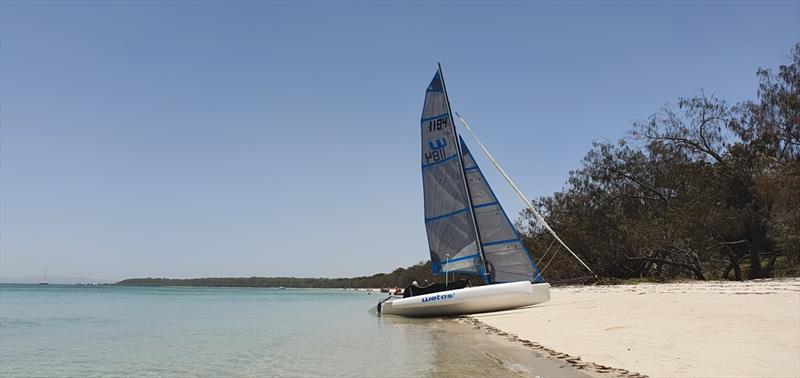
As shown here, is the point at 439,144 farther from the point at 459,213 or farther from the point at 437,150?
the point at 459,213

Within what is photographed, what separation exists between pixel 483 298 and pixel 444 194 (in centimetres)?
532

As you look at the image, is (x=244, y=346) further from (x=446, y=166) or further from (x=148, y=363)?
(x=446, y=166)

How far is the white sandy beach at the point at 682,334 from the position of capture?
730cm

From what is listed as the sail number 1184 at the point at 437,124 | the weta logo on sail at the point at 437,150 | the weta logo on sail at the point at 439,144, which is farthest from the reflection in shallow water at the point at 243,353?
the sail number 1184 at the point at 437,124

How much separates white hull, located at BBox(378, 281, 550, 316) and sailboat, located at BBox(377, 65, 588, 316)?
41 mm

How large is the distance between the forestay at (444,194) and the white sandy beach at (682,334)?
5905 mm

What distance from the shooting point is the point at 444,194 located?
23359mm

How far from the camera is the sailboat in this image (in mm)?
21812

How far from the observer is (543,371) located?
8477 mm

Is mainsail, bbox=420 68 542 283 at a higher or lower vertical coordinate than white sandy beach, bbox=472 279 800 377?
higher

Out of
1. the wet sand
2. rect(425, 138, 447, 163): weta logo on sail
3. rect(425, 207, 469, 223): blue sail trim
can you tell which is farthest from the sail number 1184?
Result: the wet sand

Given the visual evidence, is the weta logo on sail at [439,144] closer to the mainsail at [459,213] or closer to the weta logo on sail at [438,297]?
the mainsail at [459,213]

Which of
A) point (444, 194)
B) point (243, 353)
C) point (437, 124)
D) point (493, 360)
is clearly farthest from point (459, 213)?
point (493, 360)

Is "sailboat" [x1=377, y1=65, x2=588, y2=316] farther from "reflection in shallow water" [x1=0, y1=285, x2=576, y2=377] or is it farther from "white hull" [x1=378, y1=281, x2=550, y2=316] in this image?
"reflection in shallow water" [x1=0, y1=285, x2=576, y2=377]
